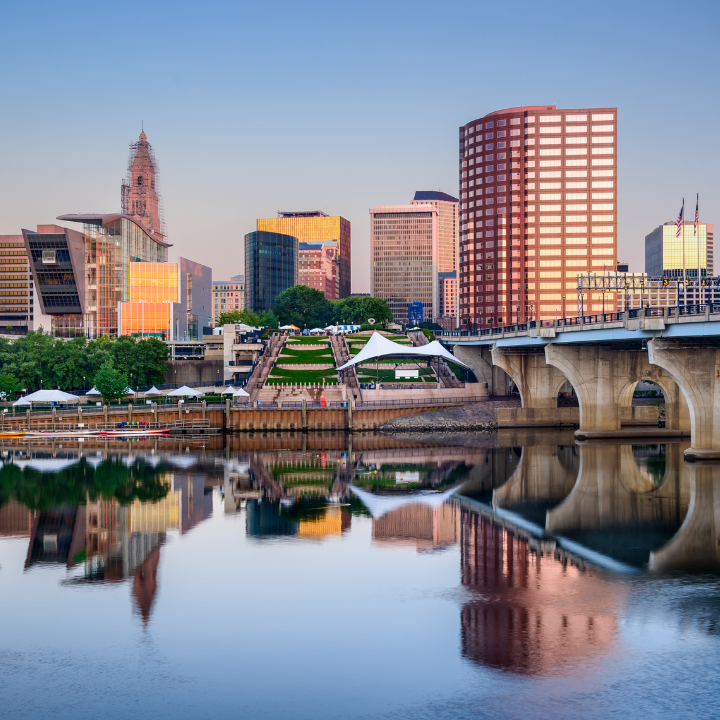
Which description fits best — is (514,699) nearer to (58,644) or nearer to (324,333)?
(58,644)

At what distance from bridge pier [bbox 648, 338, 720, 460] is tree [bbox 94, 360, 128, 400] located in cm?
6733

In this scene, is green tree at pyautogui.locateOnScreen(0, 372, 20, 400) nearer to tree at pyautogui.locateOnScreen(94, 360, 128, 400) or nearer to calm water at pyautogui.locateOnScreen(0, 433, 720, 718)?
tree at pyautogui.locateOnScreen(94, 360, 128, 400)

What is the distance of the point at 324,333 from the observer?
16462 cm

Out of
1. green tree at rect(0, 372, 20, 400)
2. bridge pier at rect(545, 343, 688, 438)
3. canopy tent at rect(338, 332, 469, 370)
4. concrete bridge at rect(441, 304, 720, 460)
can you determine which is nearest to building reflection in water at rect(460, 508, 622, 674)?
concrete bridge at rect(441, 304, 720, 460)

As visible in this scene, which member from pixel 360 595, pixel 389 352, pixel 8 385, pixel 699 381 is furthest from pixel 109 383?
pixel 360 595

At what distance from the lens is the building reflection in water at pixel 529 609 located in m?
30.0

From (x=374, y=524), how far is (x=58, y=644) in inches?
940

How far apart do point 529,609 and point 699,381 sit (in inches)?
1756

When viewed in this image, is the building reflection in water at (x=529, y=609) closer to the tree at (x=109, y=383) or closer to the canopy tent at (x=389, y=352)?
the canopy tent at (x=389, y=352)

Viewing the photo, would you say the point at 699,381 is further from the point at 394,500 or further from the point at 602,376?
the point at 394,500

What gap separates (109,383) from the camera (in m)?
109

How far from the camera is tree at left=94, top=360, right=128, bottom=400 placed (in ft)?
357

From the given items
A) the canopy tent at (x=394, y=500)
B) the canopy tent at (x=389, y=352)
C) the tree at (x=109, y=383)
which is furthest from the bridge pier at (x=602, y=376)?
the tree at (x=109, y=383)

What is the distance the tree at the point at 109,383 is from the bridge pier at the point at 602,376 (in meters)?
54.6
